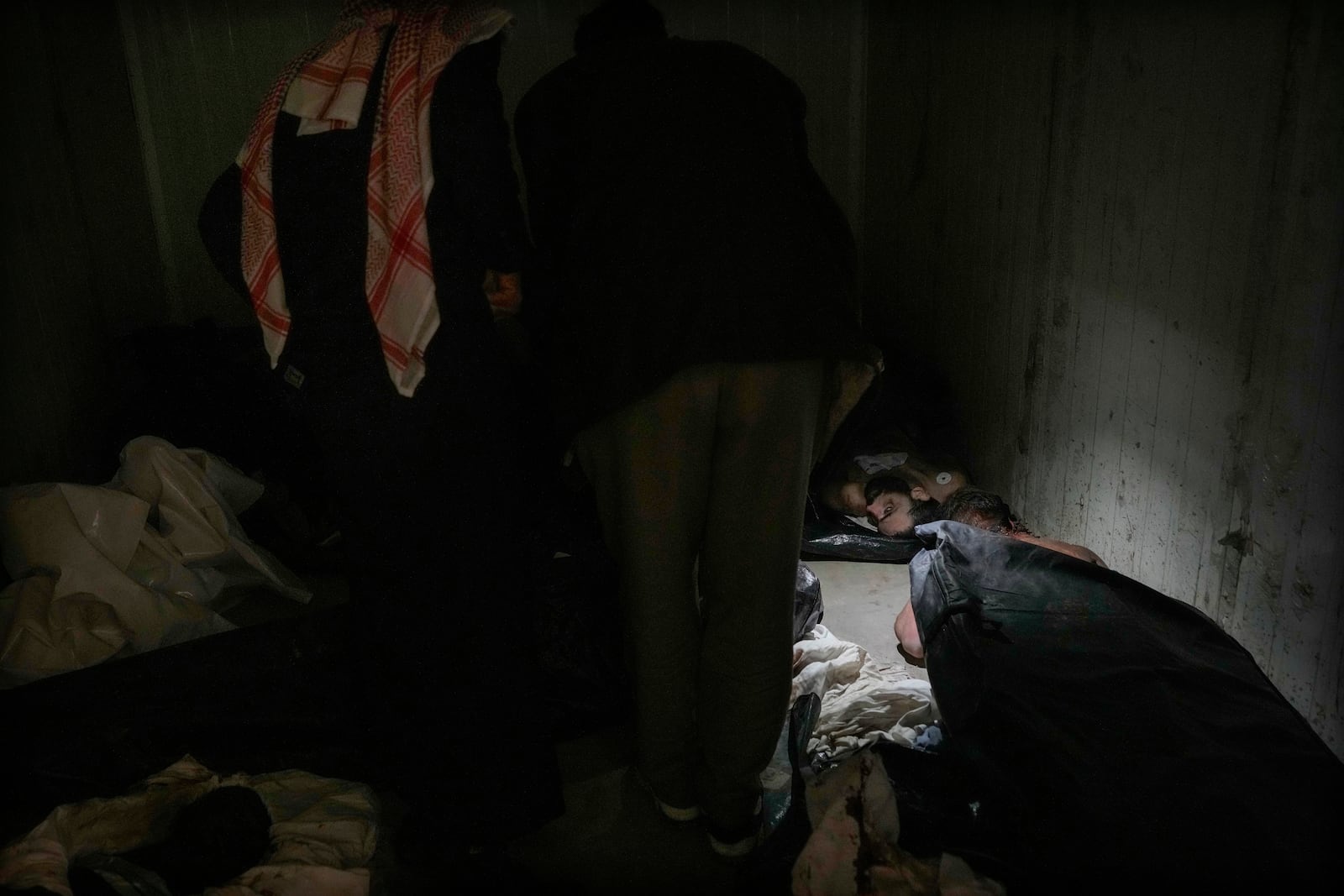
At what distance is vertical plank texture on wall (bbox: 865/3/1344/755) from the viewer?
5.69 feet

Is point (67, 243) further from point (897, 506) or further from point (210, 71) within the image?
point (897, 506)

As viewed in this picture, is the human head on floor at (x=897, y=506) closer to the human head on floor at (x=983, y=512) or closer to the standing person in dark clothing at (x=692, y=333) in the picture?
the human head on floor at (x=983, y=512)

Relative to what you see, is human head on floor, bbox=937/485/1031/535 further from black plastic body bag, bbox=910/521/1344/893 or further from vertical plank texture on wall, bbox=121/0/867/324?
vertical plank texture on wall, bbox=121/0/867/324

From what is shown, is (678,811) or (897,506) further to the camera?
(897,506)

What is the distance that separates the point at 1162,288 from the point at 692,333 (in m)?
1.40

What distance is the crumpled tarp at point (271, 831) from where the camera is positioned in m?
1.35

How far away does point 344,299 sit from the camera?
135cm

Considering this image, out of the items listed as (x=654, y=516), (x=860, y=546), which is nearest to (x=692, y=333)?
(x=654, y=516)

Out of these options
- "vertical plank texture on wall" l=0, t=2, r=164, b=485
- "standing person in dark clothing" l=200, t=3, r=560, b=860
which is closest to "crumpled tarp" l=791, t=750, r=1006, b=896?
"standing person in dark clothing" l=200, t=3, r=560, b=860

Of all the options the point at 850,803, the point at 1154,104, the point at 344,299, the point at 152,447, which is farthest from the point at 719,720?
the point at 1154,104

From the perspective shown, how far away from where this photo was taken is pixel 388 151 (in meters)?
1.30

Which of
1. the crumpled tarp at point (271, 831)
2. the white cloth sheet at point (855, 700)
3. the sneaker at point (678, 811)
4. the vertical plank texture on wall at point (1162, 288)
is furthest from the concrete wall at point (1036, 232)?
the sneaker at point (678, 811)

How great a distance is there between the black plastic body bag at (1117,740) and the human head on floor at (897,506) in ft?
2.53

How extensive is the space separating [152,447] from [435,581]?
1.19 meters
